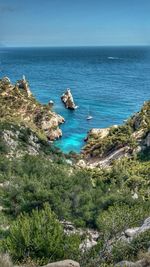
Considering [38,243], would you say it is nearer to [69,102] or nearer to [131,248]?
[131,248]

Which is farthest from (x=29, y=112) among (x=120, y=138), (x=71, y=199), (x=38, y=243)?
(x=38, y=243)

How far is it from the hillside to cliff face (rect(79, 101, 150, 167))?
8.3 inches

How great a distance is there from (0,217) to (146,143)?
46085mm

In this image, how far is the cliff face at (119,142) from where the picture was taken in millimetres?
85250

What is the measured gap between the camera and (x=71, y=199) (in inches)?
1937

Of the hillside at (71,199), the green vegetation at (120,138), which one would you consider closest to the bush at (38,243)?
the hillside at (71,199)

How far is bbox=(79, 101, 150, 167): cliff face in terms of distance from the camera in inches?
3356

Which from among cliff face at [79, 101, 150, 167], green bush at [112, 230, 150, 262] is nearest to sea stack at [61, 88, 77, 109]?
cliff face at [79, 101, 150, 167]

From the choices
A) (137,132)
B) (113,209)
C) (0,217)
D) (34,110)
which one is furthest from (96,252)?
(34,110)

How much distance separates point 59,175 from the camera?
5538 cm

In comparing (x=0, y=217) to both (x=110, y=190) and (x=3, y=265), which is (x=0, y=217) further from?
(x=3, y=265)

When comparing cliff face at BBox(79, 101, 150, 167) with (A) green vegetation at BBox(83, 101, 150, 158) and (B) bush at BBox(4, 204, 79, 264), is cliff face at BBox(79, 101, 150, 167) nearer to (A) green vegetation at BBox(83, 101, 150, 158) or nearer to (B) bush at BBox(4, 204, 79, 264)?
(A) green vegetation at BBox(83, 101, 150, 158)

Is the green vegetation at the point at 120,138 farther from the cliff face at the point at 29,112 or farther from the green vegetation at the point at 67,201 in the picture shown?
the green vegetation at the point at 67,201

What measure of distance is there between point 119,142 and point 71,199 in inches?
1641
